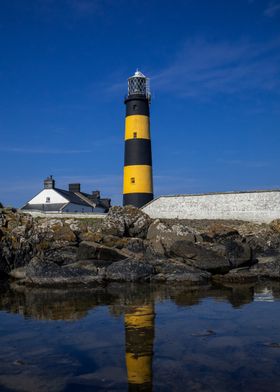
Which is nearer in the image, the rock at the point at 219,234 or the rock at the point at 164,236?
the rock at the point at 164,236

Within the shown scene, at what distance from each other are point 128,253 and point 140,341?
39.9 ft

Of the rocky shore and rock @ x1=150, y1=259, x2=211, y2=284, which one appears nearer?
rock @ x1=150, y1=259, x2=211, y2=284

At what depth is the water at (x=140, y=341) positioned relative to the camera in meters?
7.36

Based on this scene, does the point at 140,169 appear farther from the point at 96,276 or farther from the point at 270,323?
the point at 270,323

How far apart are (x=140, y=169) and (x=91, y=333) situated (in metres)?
25.3

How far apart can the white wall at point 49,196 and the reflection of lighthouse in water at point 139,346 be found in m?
36.1

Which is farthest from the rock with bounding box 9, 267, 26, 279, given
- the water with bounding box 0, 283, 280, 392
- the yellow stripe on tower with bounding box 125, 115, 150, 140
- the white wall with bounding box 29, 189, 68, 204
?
the white wall with bounding box 29, 189, 68, 204

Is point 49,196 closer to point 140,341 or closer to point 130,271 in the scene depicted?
point 130,271

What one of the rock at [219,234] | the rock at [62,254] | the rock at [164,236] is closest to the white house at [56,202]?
the rock at [164,236]

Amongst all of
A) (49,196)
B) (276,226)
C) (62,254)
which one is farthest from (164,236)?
(49,196)

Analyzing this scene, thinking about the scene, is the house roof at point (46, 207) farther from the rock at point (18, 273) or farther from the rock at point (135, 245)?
the rock at point (18, 273)

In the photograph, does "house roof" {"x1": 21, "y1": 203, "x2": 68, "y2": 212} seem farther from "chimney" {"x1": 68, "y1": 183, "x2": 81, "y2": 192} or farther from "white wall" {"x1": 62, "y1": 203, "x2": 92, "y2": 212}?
"chimney" {"x1": 68, "y1": 183, "x2": 81, "y2": 192}

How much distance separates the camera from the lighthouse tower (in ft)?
116

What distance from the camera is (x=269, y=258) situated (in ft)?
75.3
